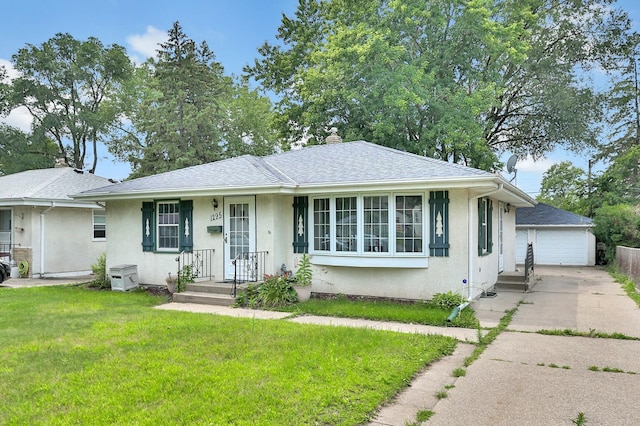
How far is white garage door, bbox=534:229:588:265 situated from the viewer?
20.7 m

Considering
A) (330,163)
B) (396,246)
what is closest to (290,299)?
(396,246)

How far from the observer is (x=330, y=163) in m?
11.4

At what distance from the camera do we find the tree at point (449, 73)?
17875 mm

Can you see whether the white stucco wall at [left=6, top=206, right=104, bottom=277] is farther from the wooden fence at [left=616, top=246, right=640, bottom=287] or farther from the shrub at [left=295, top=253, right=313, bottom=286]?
the wooden fence at [left=616, top=246, right=640, bottom=287]

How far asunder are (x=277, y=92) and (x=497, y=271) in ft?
53.1

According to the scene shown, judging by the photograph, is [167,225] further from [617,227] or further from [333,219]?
[617,227]

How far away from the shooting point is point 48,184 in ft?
52.4

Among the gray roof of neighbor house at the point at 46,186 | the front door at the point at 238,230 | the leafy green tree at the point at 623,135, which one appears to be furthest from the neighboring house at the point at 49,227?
the leafy green tree at the point at 623,135

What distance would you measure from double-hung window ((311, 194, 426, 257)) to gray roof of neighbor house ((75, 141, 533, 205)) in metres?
0.51

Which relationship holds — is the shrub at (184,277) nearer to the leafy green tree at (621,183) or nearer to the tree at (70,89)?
the tree at (70,89)

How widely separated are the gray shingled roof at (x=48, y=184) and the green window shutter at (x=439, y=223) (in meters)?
11.8

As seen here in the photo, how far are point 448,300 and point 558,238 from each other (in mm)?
15007

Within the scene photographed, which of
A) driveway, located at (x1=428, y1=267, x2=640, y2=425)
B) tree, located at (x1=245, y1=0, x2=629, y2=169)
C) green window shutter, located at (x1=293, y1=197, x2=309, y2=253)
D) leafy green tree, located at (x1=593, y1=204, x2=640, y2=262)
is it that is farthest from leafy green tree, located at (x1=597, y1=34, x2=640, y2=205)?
green window shutter, located at (x1=293, y1=197, x2=309, y2=253)

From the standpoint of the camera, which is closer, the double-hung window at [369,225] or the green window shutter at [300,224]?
the double-hung window at [369,225]
